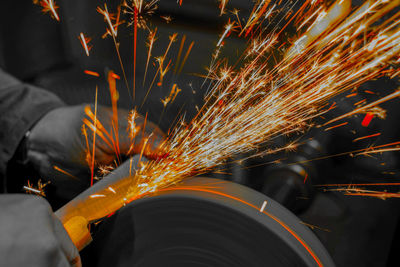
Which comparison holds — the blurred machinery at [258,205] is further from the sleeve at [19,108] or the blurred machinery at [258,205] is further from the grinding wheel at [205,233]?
the sleeve at [19,108]

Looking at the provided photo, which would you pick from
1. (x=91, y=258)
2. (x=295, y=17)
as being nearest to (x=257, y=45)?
(x=295, y=17)

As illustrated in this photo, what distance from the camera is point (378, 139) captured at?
543mm

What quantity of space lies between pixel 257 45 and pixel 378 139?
264mm

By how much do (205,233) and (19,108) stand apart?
29.3 inches

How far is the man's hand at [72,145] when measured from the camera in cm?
83

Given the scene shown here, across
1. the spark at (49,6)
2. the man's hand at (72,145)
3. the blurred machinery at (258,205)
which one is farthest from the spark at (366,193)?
the spark at (49,6)

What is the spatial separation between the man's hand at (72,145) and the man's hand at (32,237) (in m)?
0.29

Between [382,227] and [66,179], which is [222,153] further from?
[66,179]

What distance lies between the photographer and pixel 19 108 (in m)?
0.98

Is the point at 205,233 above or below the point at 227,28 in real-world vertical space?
below

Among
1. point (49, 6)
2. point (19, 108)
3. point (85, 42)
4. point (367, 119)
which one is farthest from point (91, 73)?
point (367, 119)

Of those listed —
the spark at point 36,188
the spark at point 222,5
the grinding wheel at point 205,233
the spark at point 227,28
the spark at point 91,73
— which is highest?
the spark at point 222,5

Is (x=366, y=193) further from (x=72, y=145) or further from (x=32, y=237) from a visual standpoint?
(x=72, y=145)

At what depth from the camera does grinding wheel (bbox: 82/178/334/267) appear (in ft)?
1.68
